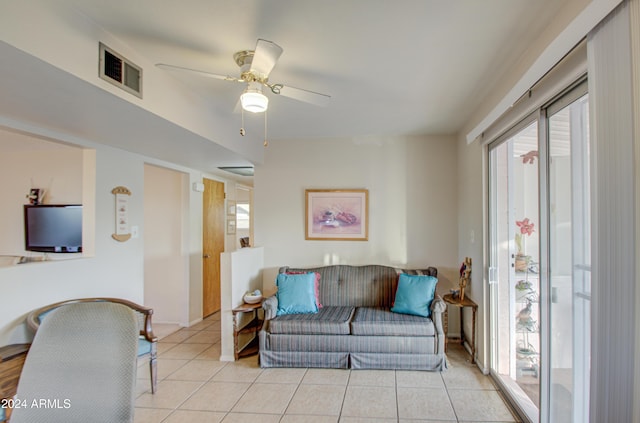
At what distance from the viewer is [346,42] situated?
2.02m

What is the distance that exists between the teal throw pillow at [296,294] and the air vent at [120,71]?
2.35 metres

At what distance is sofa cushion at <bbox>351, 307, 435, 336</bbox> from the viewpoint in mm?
3281

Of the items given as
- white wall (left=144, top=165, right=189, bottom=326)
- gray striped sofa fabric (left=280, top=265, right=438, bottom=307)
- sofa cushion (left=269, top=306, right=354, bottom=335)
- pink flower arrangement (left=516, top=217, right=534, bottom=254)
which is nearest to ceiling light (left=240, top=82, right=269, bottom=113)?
pink flower arrangement (left=516, top=217, right=534, bottom=254)

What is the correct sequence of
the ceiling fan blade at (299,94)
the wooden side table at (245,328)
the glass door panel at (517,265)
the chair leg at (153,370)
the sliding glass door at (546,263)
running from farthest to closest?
the wooden side table at (245,328) → the chair leg at (153,370) → the glass door panel at (517,265) → the ceiling fan blade at (299,94) → the sliding glass door at (546,263)

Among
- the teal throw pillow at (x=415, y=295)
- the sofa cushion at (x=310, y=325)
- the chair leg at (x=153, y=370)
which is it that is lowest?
the chair leg at (x=153, y=370)

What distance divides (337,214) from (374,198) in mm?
514

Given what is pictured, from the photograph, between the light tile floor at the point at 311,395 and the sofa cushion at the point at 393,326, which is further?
the sofa cushion at the point at 393,326

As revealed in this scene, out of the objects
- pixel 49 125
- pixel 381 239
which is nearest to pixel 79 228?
pixel 49 125

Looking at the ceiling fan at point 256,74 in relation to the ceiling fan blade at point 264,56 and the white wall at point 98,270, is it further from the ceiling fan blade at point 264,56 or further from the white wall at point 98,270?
the white wall at point 98,270

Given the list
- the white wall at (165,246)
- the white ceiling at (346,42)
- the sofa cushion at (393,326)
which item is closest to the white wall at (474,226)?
the sofa cushion at (393,326)

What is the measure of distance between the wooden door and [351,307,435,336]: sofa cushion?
2756 millimetres

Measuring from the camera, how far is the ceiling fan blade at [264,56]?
174cm

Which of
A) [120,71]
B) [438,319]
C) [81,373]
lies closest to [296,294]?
[438,319]

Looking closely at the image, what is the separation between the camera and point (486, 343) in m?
3.17
